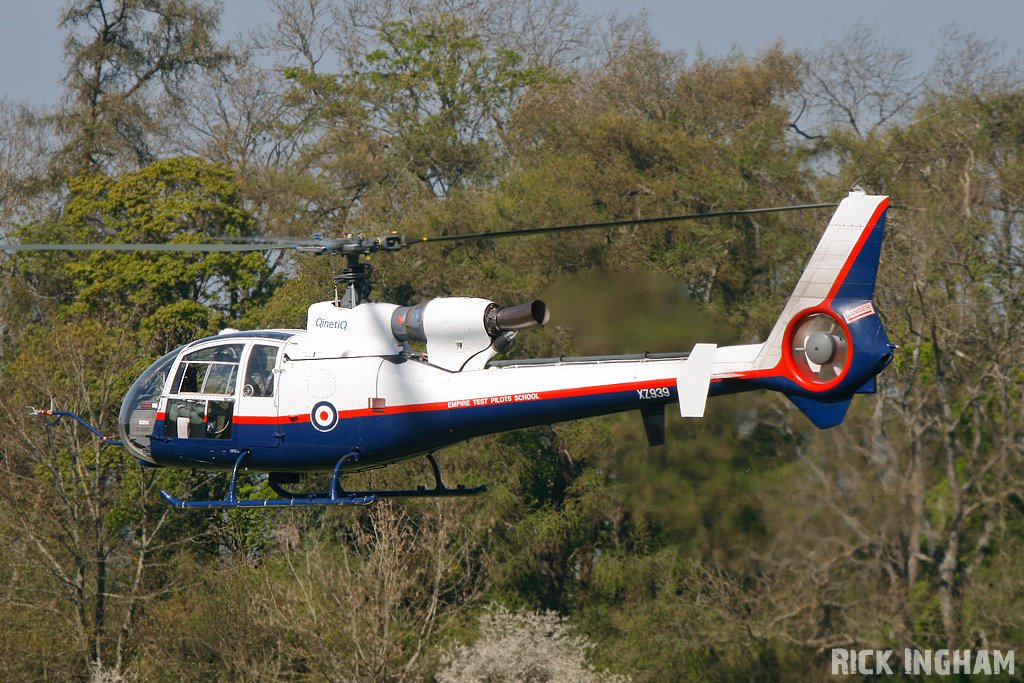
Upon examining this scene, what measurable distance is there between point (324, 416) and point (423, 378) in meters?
1.16

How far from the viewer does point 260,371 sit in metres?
13.0

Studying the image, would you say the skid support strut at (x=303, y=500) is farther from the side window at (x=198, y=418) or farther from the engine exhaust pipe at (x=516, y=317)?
the engine exhaust pipe at (x=516, y=317)

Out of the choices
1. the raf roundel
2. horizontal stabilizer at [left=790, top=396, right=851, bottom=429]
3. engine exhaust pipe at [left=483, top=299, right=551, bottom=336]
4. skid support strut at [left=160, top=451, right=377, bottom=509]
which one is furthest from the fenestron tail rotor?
the raf roundel

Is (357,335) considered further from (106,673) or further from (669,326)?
(106,673)

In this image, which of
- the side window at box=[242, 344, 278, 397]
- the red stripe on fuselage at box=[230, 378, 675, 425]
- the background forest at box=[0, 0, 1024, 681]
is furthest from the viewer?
the background forest at box=[0, 0, 1024, 681]

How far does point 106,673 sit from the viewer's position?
26.2m

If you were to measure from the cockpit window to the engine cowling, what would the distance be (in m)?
1.95

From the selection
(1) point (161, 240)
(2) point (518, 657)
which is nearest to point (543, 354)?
(2) point (518, 657)

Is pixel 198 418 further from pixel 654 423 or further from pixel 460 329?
pixel 654 423

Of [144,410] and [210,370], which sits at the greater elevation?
[210,370]

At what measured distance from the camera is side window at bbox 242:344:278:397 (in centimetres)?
1298

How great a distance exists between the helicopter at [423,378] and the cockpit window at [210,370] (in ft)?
0.05

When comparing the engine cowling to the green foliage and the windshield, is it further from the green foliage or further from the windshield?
the green foliage

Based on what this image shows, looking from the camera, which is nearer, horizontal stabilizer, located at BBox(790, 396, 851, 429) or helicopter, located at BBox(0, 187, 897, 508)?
horizontal stabilizer, located at BBox(790, 396, 851, 429)
